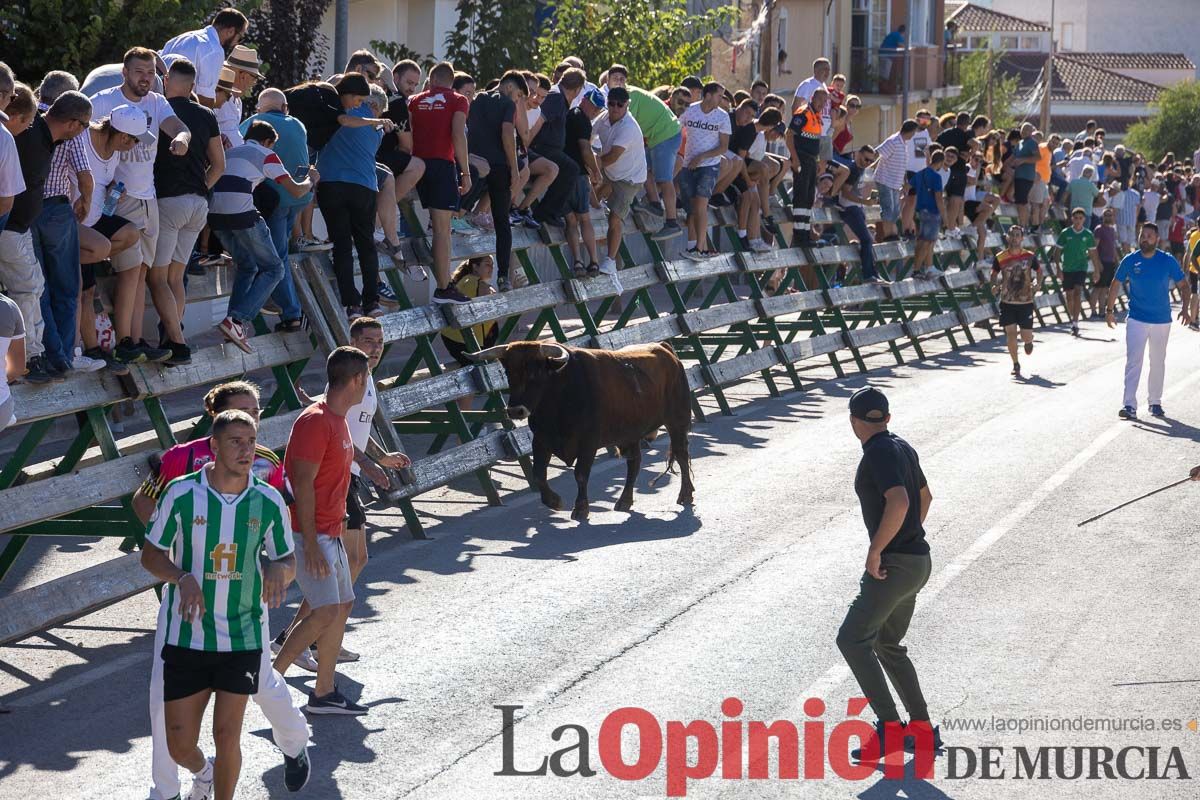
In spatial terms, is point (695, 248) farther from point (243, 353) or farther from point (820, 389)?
point (243, 353)

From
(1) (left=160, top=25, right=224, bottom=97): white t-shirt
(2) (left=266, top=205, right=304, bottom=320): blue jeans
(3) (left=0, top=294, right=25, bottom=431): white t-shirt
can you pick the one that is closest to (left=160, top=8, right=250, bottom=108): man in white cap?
(1) (left=160, top=25, right=224, bottom=97): white t-shirt

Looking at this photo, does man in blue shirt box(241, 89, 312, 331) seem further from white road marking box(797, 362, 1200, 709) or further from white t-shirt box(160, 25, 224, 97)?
white road marking box(797, 362, 1200, 709)

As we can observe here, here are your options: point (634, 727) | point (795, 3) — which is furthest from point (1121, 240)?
point (634, 727)

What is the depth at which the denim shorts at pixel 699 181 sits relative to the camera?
19094 mm

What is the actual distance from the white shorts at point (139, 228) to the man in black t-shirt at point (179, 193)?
0.12m

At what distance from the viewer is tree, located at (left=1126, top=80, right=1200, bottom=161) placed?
82.0 metres

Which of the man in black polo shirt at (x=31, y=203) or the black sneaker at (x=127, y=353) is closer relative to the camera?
the man in black polo shirt at (x=31, y=203)

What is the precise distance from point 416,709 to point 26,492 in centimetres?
272

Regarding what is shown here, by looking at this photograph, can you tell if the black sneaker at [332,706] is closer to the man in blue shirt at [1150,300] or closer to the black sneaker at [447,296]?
A: the black sneaker at [447,296]

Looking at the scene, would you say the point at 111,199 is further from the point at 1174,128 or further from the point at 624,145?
the point at 1174,128

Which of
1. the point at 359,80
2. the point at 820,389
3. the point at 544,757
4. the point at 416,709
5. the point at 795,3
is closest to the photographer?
the point at 544,757

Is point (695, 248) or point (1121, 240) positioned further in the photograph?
point (1121, 240)

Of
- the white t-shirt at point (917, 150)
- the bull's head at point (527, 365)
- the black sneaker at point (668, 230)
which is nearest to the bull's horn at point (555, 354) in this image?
the bull's head at point (527, 365)

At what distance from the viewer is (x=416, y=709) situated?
27.5 feet
